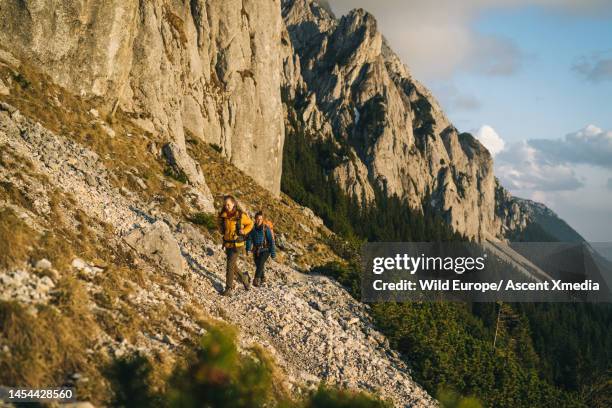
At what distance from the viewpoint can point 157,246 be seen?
13.8m

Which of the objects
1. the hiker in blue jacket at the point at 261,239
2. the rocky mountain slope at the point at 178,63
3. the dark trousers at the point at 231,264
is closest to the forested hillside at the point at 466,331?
the hiker in blue jacket at the point at 261,239

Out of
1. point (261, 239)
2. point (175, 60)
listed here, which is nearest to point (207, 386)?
point (261, 239)

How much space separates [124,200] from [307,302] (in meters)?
8.74

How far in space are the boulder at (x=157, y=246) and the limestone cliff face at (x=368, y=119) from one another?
11079cm

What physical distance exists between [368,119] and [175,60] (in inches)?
4760

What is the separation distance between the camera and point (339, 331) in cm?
1541

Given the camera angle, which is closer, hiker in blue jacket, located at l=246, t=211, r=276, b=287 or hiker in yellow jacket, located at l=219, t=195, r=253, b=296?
hiker in yellow jacket, located at l=219, t=195, r=253, b=296

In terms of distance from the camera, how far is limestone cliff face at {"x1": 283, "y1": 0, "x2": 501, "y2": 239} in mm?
144875

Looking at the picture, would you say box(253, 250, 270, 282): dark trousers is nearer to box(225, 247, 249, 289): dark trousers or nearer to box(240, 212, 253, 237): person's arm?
box(225, 247, 249, 289): dark trousers

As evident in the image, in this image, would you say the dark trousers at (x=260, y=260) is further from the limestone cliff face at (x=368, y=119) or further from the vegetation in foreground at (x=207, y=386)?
the limestone cliff face at (x=368, y=119)

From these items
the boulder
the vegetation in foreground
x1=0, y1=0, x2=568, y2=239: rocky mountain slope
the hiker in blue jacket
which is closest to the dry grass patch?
the boulder

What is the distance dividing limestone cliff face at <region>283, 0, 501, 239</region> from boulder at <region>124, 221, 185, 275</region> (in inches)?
4362

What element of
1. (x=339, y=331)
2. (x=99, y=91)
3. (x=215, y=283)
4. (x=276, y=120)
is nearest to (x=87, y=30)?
(x=99, y=91)

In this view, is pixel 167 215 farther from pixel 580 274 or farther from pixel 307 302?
pixel 580 274
